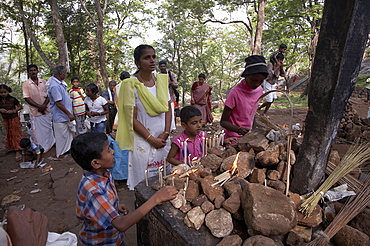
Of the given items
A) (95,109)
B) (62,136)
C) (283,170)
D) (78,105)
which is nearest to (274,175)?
(283,170)

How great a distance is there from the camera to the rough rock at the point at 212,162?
1.70 metres

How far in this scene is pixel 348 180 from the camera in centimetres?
141

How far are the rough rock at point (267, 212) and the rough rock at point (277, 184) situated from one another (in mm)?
151

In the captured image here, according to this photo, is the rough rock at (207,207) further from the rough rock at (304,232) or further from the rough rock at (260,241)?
the rough rock at (304,232)

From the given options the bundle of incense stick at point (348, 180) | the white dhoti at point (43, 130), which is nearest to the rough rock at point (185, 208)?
the bundle of incense stick at point (348, 180)

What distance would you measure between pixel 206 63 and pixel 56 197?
12326mm

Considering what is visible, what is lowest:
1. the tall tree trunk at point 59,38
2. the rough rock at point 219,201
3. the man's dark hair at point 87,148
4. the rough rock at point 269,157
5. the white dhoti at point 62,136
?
the white dhoti at point 62,136

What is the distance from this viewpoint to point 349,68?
1.19m

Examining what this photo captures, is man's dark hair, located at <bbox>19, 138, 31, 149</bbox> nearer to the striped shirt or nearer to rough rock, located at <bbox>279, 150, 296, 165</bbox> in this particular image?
the striped shirt

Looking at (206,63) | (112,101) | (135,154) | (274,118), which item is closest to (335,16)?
(135,154)

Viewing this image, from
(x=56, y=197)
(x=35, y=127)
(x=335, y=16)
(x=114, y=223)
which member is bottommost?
(x=56, y=197)

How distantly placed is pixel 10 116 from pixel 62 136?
1162 millimetres

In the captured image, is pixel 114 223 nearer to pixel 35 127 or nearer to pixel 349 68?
pixel 349 68

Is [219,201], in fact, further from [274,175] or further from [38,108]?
[38,108]
